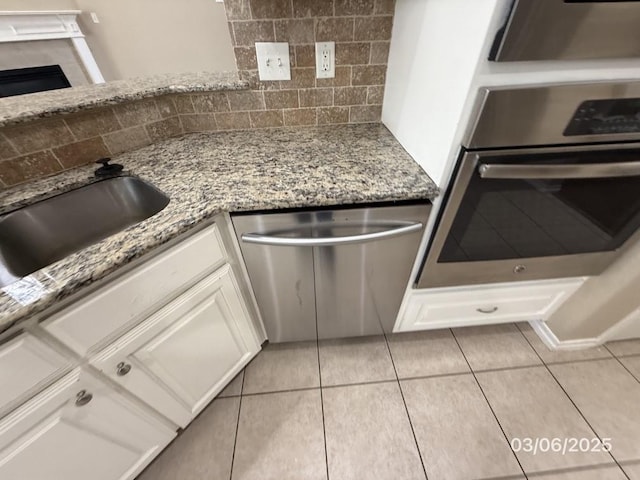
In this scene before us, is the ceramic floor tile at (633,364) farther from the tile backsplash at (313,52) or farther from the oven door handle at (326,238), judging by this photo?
the tile backsplash at (313,52)

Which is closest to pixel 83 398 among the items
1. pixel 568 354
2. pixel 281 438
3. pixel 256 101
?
pixel 281 438

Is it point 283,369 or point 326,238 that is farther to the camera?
point 283,369

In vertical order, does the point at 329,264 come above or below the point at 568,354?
above

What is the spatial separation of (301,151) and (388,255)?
52cm

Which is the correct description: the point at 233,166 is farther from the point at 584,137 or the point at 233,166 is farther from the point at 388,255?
the point at 584,137

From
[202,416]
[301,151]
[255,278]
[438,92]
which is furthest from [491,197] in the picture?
[202,416]

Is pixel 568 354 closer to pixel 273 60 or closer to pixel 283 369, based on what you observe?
pixel 283 369

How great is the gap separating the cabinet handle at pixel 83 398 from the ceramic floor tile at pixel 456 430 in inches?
44.9

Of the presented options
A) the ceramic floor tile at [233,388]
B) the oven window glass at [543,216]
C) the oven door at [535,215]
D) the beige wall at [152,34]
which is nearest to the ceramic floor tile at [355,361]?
the ceramic floor tile at [233,388]

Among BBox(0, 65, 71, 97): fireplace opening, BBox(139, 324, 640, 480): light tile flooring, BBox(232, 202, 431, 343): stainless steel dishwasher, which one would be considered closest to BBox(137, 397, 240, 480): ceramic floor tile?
BBox(139, 324, 640, 480): light tile flooring

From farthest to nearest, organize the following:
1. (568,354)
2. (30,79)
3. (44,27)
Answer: (30,79), (44,27), (568,354)

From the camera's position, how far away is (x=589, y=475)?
37.9 inches

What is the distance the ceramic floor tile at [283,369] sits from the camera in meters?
1.23

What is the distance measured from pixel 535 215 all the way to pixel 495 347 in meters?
0.85
